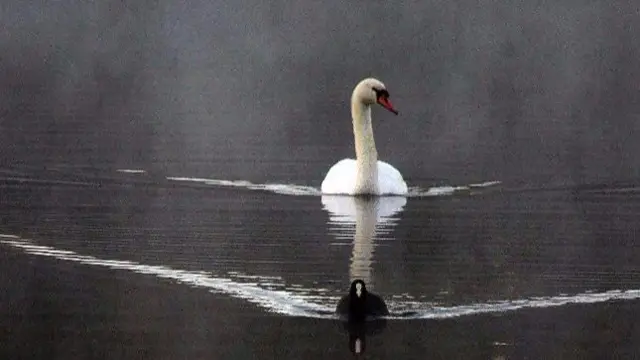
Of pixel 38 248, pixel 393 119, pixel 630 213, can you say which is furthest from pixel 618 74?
pixel 38 248

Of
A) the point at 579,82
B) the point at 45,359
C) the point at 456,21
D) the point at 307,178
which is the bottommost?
the point at 45,359

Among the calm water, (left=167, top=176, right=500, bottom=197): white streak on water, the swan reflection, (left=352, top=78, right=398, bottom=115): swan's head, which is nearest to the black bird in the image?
the calm water

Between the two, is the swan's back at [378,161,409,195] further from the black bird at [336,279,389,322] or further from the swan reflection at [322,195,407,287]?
the black bird at [336,279,389,322]

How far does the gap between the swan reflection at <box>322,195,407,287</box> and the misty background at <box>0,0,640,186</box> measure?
4.73 feet

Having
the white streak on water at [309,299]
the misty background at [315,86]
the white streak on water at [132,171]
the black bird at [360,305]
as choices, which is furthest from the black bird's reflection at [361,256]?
the white streak on water at [132,171]

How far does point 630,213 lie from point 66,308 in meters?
6.43

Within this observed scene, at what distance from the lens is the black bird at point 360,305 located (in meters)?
13.6

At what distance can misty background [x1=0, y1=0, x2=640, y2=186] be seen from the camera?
77.4 ft

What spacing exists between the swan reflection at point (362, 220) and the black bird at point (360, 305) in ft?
4.43

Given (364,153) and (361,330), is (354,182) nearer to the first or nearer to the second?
(364,153)

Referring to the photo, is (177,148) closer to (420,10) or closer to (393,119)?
(393,119)

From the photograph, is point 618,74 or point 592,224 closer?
point 592,224

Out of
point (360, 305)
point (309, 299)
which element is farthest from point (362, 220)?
point (360, 305)

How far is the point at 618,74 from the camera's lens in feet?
135
